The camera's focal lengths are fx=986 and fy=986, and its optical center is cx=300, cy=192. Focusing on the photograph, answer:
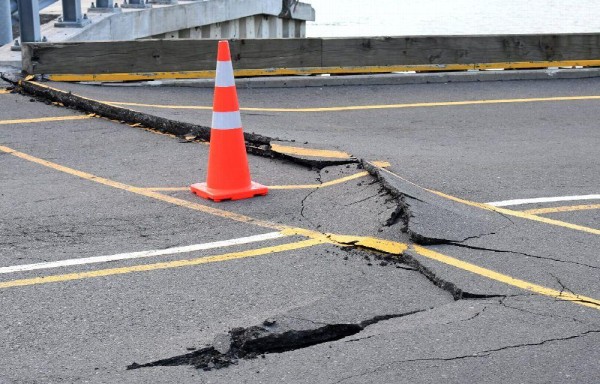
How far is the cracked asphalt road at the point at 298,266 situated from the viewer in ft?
15.1

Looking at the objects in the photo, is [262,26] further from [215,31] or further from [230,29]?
[215,31]

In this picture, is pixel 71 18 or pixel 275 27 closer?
pixel 71 18

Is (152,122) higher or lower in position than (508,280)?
higher

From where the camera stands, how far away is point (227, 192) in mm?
7492

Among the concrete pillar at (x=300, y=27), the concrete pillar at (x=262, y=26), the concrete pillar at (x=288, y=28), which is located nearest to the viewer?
the concrete pillar at (x=262, y=26)

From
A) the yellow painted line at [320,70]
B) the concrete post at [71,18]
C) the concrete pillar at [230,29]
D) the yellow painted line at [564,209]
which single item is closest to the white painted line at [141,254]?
the yellow painted line at [564,209]

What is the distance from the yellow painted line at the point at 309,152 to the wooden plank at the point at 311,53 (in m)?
4.35

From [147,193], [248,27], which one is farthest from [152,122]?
[248,27]

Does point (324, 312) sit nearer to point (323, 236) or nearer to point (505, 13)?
point (323, 236)

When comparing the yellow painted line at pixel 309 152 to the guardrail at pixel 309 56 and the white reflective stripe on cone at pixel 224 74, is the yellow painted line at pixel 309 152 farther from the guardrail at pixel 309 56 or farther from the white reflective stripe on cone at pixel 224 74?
the guardrail at pixel 309 56

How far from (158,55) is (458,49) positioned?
448 centimetres

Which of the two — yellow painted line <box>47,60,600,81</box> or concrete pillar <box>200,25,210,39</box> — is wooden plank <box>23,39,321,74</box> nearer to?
yellow painted line <box>47,60,600,81</box>

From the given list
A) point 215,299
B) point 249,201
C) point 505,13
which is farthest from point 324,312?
point 505,13

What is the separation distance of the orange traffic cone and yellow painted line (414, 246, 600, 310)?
1867 mm
